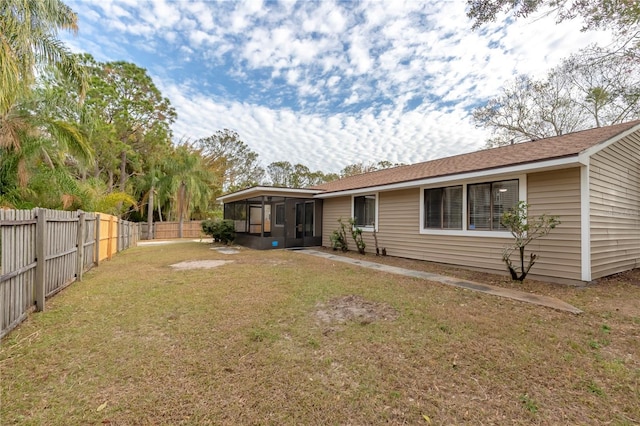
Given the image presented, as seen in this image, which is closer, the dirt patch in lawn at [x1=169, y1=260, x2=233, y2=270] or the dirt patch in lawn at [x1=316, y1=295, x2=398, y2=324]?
the dirt patch in lawn at [x1=316, y1=295, x2=398, y2=324]

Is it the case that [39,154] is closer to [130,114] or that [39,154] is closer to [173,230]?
[130,114]

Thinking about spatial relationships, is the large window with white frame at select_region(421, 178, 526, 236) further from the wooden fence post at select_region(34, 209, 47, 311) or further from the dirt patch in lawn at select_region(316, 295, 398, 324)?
the wooden fence post at select_region(34, 209, 47, 311)

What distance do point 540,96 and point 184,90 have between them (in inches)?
794

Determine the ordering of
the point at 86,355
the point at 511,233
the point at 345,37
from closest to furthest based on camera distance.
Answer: the point at 86,355
the point at 511,233
the point at 345,37

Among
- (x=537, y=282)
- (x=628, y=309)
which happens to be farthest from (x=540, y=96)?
(x=628, y=309)

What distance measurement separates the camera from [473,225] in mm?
7250

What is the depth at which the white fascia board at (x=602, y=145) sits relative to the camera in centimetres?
521

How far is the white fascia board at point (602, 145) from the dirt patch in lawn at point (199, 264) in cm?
859

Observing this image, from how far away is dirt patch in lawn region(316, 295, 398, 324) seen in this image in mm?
3818

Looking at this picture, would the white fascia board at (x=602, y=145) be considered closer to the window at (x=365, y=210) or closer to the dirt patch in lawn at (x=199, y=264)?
the window at (x=365, y=210)

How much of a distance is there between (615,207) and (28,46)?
43.9ft

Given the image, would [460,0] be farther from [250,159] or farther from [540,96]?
[250,159]

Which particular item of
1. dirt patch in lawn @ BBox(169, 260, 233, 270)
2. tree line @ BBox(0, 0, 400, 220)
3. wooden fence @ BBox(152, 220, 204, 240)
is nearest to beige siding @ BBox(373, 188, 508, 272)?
dirt patch in lawn @ BBox(169, 260, 233, 270)

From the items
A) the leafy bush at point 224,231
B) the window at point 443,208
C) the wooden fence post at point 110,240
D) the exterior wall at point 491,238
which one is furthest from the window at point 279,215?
the window at point 443,208
